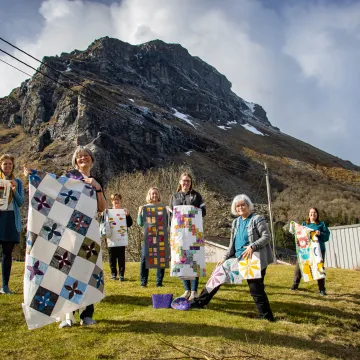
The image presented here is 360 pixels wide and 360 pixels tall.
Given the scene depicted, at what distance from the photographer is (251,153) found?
102 m

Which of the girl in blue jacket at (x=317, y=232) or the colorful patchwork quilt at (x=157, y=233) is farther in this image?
the girl in blue jacket at (x=317, y=232)

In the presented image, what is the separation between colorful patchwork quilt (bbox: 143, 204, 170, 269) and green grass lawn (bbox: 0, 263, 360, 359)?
68 centimetres

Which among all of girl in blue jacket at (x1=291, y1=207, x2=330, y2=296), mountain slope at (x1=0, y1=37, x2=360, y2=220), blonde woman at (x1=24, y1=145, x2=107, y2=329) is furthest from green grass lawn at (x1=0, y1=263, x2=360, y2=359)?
mountain slope at (x1=0, y1=37, x2=360, y2=220)

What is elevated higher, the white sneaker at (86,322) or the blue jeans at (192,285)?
the blue jeans at (192,285)

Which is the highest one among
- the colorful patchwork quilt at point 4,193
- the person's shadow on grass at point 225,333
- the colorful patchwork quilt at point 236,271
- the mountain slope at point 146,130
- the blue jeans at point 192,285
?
the mountain slope at point 146,130

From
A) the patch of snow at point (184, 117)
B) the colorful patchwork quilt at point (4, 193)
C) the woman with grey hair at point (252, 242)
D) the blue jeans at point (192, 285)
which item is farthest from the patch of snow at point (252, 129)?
the colorful patchwork quilt at point (4, 193)

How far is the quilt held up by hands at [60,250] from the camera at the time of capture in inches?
182

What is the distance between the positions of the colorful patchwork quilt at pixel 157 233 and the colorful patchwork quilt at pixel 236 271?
1998mm

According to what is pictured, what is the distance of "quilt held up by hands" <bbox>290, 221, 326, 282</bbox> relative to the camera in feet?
27.5

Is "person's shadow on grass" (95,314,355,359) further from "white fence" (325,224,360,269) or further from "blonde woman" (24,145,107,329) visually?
"white fence" (325,224,360,269)

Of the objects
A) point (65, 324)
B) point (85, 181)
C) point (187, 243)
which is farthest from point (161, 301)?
point (85, 181)

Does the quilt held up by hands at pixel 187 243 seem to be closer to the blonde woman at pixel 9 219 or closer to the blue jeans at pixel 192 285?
the blue jeans at pixel 192 285

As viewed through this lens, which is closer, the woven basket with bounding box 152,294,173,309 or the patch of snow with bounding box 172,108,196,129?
the woven basket with bounding box 152,294,173,309

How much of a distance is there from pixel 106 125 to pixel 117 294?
6955 centimetres
